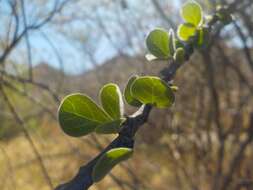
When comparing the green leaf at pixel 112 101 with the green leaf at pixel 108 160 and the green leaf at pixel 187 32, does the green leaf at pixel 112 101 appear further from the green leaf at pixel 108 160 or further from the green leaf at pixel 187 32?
the green leaf at pixel 187 32

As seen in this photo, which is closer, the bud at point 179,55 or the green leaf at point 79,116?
the green leaf at point 79,116

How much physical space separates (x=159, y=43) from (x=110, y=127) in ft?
0.37

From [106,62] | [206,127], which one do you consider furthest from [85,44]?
[206,127]

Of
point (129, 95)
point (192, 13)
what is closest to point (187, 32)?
point (192, 13)

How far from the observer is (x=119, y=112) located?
0.74 feet

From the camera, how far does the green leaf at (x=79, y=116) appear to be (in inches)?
8.5

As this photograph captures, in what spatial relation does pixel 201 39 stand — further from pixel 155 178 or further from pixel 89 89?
pixel 155 178

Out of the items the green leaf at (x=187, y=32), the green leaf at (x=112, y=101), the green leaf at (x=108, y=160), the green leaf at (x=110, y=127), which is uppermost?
the green leaf at (x=112, y=101)

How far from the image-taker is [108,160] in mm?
202

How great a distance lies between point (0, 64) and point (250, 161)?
1.85 m

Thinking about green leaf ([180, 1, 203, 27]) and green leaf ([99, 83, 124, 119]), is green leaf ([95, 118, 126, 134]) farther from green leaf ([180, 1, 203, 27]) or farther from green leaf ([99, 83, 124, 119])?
green leaf ([180, 1, 203, 27])

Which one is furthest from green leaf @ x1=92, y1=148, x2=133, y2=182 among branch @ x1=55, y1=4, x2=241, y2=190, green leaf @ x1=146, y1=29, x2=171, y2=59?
green leaf @ x1=146, y1=29, x2=171, y2=59

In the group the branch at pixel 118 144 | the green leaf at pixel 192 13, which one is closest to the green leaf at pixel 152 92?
the branch at pixel 118 144

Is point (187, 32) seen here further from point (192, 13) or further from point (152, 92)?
point (152, 92)
